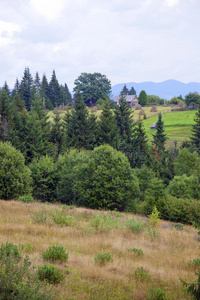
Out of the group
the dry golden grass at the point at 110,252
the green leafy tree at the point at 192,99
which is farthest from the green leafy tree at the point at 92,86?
the dry golden grass at the point at 110,252

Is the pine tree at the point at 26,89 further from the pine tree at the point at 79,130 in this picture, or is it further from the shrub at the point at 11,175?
the shrub at the point at 11,175

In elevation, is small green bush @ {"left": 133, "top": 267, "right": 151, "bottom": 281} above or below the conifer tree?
below

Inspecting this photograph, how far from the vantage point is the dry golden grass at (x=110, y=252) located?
20.9 feet

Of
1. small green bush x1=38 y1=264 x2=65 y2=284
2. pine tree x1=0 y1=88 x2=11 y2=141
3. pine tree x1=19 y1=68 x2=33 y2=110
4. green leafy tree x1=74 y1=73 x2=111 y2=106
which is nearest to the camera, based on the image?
small green bush x1=38 y1=264 x2=65 y2=284

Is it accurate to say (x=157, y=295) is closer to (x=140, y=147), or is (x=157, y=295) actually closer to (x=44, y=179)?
(x=44, y=179)

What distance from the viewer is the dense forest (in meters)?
26.8

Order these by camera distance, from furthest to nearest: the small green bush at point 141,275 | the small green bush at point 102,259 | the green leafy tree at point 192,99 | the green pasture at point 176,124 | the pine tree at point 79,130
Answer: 1. the green leafy tree at point 192,99
2. the green pasture at point 176,124
3. the pine tree at point 79,130
4. the small green bush at point 102,259
5. the small green bush at point 141,275

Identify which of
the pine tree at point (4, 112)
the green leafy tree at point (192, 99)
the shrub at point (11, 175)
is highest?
the green leafy tree at point (192, 99)

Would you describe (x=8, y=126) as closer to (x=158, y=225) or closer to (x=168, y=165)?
(x=168, y=165)

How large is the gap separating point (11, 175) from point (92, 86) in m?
83.5

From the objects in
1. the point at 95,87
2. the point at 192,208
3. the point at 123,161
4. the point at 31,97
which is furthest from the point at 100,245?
the point at 95,87

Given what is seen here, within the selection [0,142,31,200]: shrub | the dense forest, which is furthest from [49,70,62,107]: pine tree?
[0,142,31,200]: shrub

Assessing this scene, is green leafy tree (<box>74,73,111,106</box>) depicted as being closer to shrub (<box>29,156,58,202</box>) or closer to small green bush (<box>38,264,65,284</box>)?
shrub (<box>29,156,58,202</box>)

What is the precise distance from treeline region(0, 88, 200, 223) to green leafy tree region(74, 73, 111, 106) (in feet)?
165
